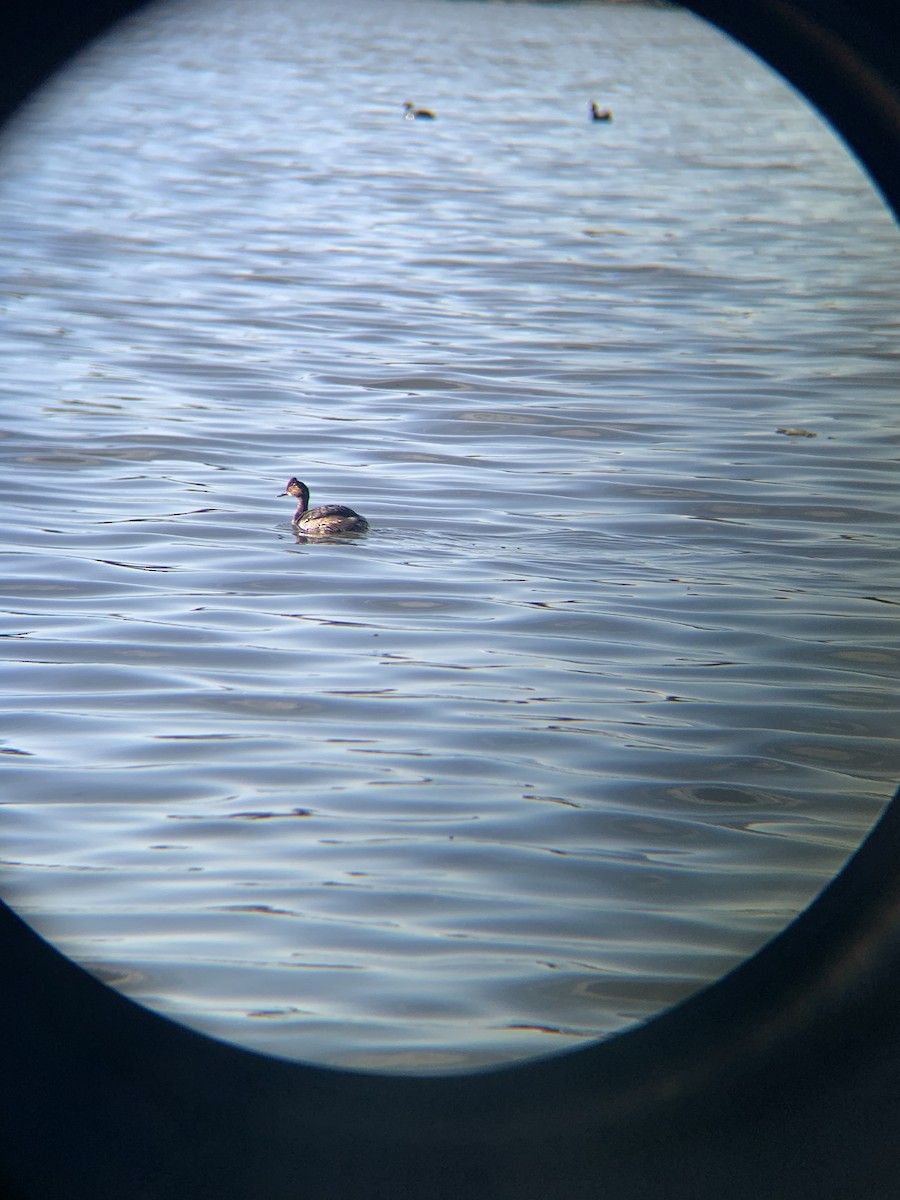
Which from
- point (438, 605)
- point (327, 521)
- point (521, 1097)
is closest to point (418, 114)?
point (327, 521)

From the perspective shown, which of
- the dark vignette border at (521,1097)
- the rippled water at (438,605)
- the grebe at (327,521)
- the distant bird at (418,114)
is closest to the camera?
the dark vignette border at (521,1097)

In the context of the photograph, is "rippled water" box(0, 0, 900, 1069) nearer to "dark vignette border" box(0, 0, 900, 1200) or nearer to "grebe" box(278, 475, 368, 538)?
"grebe" box(278, 475, 368, 538)

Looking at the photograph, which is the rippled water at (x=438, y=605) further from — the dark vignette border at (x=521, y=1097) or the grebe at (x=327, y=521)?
the dark vignette border at (x=521, y=1097)

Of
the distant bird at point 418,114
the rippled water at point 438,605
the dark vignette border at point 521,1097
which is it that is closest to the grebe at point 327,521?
the rippled water at point 438,605

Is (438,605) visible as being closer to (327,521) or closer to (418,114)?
(327,521)

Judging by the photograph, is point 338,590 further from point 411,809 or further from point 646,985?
point 646,985

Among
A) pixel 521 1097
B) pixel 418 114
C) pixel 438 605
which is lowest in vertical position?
pixel 438 605
